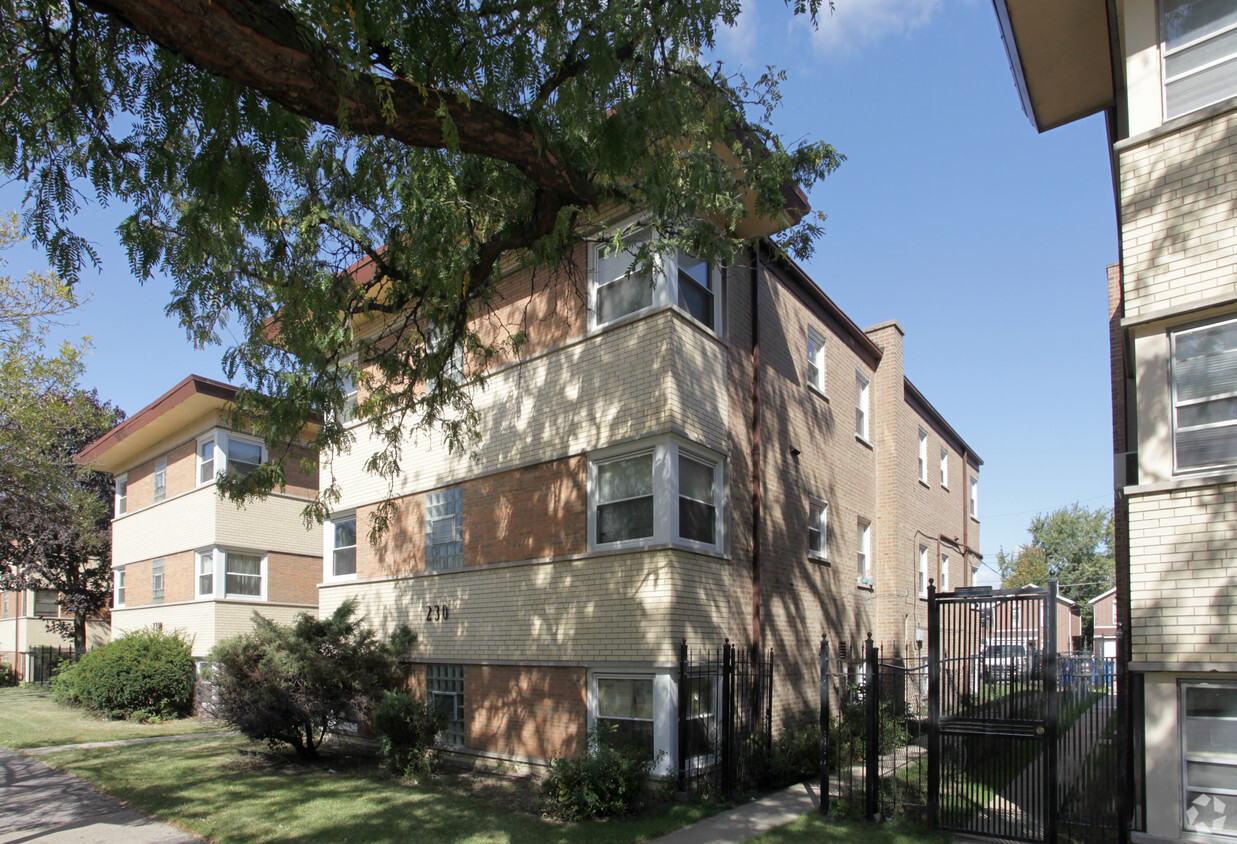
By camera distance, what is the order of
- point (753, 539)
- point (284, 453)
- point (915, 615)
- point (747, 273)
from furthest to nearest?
point (915, 615)
point (747, 273)
point (753, 539)
point (284, 453)

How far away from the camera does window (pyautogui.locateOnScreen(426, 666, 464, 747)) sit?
43.7 ft

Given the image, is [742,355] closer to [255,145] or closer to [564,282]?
[564,282]

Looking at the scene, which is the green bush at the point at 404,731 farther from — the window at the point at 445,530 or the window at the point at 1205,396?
the window at the point at 1205,396

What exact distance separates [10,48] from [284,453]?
561 centimetres

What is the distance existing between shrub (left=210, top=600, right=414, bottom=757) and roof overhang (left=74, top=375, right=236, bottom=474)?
7693 millimetres

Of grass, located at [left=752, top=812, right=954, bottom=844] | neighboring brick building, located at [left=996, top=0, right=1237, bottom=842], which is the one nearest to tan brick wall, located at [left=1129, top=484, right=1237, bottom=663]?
neighboring brick building, located at [left=996, top=0, right=1237, bottom=842]

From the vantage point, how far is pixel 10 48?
6.38 meters

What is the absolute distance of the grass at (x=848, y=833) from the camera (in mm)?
8656

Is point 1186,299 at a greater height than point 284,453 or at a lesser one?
greater

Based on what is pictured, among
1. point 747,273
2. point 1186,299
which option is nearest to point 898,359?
point 747,273

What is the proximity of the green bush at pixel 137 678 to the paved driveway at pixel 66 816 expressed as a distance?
7.57 metres

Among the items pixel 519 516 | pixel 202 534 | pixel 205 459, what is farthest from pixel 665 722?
pixel 205 459

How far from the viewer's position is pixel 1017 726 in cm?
848

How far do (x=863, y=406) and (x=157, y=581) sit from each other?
20007 millimetres
